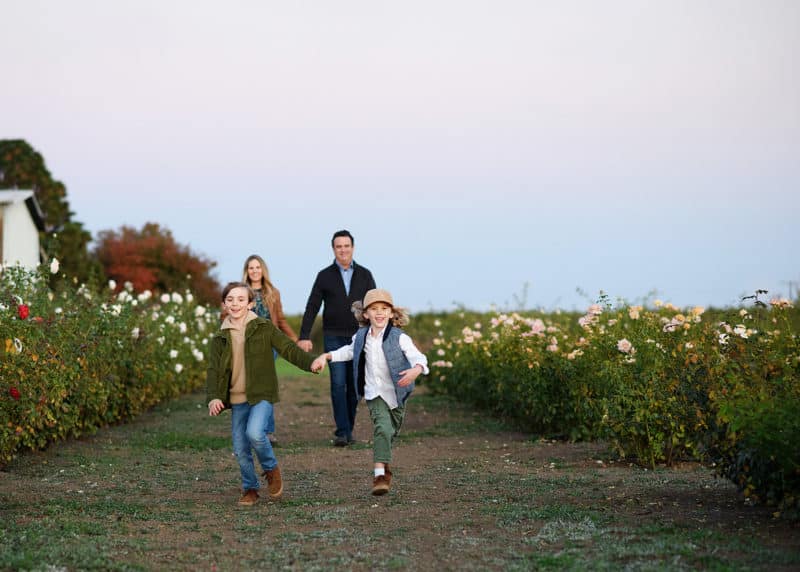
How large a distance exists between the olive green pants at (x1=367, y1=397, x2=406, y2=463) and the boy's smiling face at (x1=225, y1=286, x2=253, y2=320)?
123 cm

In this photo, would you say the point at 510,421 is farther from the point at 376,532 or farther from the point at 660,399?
the point at 376,532

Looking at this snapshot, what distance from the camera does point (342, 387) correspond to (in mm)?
11219

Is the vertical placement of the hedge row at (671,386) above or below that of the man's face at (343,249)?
below

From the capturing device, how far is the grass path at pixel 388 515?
18.7 feet

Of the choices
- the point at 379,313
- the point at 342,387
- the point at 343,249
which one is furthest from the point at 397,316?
the point at 343,249

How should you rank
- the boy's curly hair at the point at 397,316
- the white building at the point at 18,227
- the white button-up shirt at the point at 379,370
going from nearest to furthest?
the white button-up shirt at the point at 379,370 → the boy's curly hair at the point at 397,316 → the white building at the point at 18,227

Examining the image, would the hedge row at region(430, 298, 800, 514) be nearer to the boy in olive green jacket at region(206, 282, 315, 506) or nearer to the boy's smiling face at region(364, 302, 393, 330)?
the boy's smiling face at region(364, 302, 393, 330)

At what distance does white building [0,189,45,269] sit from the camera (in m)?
33.8

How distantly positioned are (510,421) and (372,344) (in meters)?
6.21

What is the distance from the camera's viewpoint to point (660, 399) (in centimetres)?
919

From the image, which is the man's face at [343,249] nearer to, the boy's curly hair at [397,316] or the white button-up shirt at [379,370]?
the boy's curly hair at [397,316]

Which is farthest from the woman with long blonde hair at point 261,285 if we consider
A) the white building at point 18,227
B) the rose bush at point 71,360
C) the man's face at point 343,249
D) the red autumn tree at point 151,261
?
the red autumn tree at point 151,261

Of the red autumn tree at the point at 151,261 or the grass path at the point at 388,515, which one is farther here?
the red autumn tree at the point at 151,261

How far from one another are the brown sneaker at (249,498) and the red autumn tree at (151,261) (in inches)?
1309
